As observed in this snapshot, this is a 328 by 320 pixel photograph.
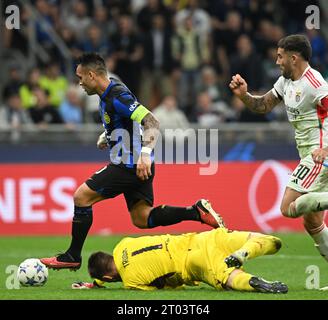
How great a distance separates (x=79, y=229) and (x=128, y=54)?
924 cm

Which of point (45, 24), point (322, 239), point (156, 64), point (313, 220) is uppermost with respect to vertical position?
point (45, 24)

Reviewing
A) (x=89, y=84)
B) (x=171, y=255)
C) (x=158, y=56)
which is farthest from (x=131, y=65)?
(x=171, y=255)

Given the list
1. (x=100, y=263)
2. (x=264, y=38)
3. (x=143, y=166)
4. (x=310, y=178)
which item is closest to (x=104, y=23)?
(x=264, y=38)

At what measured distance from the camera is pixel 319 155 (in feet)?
29.9

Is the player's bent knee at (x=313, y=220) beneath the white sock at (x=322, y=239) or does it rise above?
above

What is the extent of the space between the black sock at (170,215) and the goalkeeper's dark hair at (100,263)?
104 cm

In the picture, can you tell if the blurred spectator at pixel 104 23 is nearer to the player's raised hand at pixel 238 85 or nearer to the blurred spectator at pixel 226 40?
the blurred spectator at pixel 226 40

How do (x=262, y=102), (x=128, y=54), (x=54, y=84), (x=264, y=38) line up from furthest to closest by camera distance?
(x=264, y=38)
(x=128, y=54)
(x=54, y=84)
(x=262, y=102)

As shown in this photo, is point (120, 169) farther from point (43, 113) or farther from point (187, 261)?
point (43, 113)

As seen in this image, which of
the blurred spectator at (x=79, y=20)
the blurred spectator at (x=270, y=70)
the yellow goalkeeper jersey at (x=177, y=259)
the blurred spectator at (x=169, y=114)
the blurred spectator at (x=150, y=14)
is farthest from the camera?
the blurred spectator at (x=79, y=20)

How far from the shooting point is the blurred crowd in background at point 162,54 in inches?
704

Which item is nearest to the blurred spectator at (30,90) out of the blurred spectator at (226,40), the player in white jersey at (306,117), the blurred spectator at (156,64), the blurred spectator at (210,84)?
the blurred spectator at (156,64)

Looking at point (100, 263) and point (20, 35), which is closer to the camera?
point (100, 263)

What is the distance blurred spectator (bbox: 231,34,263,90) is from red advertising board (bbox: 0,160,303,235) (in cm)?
264
